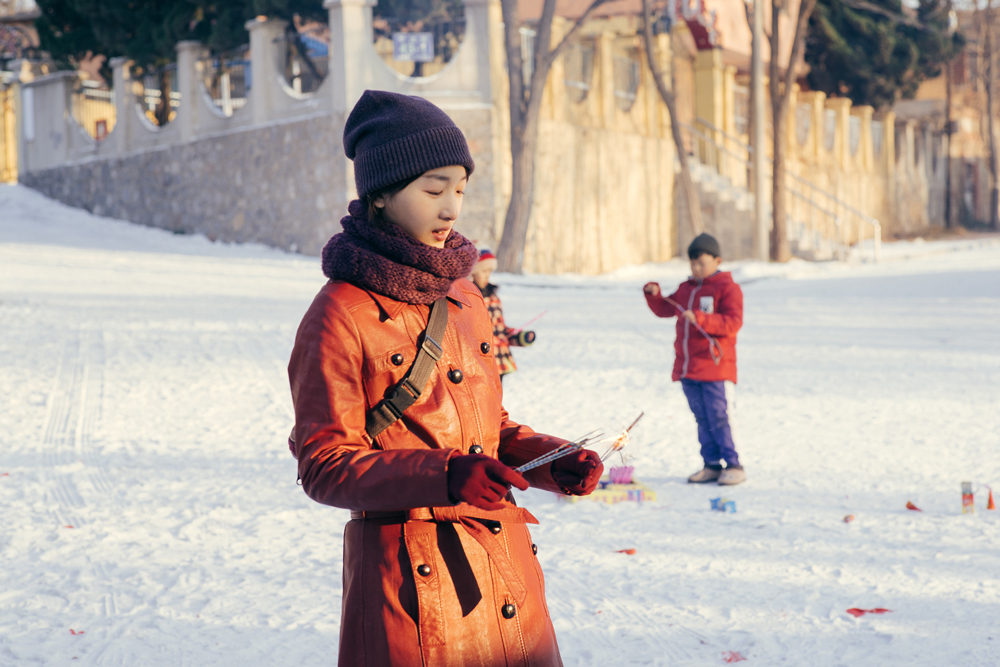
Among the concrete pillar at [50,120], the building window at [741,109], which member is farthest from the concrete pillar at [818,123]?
the concrete pillar at [50,120]

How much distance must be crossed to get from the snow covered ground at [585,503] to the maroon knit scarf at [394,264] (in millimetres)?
1652

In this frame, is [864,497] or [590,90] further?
[590,90]

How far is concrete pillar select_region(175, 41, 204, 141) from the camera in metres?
21.6

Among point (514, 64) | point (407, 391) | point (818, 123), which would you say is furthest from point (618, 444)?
point (818, 123)

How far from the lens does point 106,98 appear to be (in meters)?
25.0

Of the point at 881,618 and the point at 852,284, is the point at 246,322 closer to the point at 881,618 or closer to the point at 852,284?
the point at 881,618

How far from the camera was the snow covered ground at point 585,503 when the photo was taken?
3605 mm

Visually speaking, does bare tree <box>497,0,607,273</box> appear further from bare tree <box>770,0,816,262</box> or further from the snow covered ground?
bare tree <box>770,0,816,262</box>

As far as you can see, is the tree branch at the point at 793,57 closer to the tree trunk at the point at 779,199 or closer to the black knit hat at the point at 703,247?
→ the tree trunk at the point at 779,199

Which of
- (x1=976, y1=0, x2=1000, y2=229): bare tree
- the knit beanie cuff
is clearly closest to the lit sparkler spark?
the knit beanie cuff

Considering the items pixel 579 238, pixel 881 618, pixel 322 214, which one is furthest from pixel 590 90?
pixel 881 618

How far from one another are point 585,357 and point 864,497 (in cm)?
464

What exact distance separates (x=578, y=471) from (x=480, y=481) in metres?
0.32

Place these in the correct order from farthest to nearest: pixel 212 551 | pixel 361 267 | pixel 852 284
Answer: pixel 852 284 < pixel 212 551 < pixel 361 267
